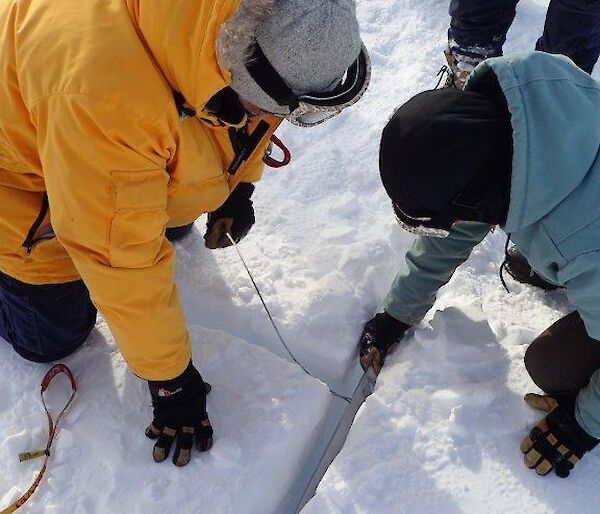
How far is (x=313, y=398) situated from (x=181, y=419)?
38 cm

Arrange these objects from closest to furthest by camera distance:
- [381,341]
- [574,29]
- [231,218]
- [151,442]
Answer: [151,442] < [381,341] < [231,218] < [574,29]

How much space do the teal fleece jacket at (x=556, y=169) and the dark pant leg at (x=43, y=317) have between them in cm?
123

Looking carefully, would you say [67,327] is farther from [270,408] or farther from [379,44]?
[379,44]

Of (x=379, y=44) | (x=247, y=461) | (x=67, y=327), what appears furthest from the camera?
(x=379, y=44)

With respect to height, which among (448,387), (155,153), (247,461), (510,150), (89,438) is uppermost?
(510,150)

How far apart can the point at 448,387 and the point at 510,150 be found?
29.5 inches

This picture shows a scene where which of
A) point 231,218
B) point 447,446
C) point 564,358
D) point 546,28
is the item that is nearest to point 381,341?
point 447,446

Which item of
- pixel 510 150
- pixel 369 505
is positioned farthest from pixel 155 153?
pixel 369 505

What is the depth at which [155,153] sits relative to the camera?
1.25 m

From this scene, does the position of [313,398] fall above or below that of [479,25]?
below

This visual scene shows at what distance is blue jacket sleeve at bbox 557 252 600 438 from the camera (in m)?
1.24

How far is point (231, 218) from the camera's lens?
2004mm

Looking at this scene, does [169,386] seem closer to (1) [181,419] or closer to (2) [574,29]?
(1) [181,419]

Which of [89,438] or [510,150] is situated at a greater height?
[510,150]
